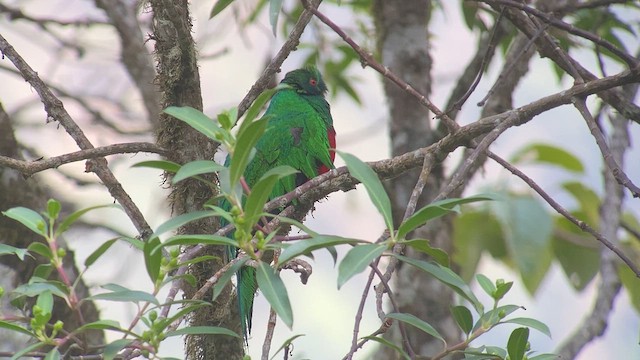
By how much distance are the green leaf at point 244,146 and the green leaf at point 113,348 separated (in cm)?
42

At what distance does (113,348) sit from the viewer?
1853mm

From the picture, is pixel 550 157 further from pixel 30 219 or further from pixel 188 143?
pixel 30 219

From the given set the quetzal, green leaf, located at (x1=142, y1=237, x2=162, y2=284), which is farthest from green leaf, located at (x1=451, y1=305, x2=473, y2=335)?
the quetzal

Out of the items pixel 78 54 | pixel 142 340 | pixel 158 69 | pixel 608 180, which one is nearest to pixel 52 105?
pixel 158 69

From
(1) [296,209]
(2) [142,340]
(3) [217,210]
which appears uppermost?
(1) [296,209]

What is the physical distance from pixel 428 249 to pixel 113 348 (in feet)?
2.39

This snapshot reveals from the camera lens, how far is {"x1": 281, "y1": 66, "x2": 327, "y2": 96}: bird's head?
14.5ft

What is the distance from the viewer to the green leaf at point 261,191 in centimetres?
181

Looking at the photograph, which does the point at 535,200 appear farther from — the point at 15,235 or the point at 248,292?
the point at 15,235

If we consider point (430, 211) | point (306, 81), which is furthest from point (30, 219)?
point (306, 81)

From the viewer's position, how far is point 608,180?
371 centimetres

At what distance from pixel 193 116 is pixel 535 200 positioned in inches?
68.1

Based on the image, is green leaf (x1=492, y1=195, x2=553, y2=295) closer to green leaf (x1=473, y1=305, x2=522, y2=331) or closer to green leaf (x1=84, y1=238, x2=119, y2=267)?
green leaf (x1=473, y1=305, x2=522, y2=331)

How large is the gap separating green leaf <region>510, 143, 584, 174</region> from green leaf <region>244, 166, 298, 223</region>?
224cm
